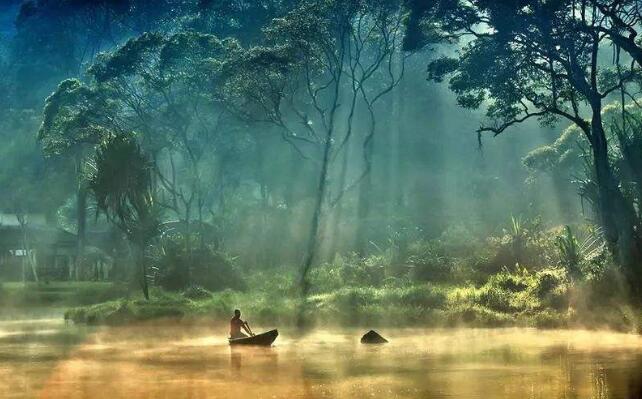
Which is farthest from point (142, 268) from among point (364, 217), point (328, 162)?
point (364, 217)

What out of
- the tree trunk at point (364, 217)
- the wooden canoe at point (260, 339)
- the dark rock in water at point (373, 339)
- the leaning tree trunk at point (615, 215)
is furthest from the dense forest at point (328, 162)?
the wooden canoe at point (260, 339)

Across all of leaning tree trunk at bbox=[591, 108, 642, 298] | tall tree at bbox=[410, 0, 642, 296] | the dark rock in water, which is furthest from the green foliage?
leaning tree trunk at bbox=[591, 108, 642, 298]

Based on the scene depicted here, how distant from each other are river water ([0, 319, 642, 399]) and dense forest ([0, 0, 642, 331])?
4.92 metres

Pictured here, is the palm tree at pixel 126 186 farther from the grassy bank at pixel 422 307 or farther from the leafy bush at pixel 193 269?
the leafy bush at pixel 193 269

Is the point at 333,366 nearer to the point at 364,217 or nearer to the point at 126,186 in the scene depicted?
the point at 126,186

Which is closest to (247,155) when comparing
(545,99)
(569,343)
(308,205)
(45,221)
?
(308,205)

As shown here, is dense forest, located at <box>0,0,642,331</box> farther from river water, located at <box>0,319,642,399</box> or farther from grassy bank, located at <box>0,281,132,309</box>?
river water, located at <box>0,319,642,399</box>

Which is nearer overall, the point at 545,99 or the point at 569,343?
the point at 569,343

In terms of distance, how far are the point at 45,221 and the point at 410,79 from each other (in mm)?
35724

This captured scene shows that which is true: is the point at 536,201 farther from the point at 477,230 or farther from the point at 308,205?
the point at 308,205

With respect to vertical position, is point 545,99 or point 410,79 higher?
point 410,79

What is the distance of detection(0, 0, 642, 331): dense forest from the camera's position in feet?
103

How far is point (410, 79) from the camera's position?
72.9 metres

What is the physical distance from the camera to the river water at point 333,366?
56.4ft
